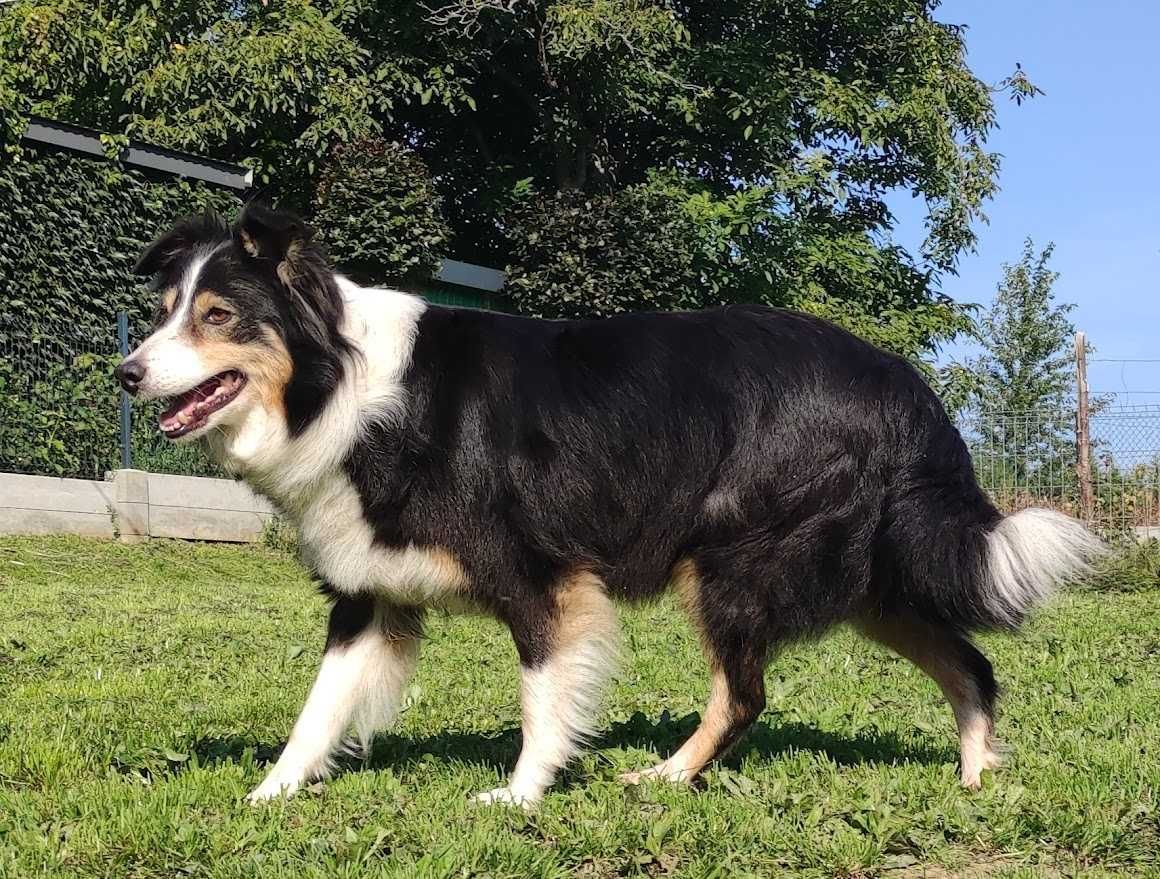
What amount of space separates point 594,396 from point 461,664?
354cm

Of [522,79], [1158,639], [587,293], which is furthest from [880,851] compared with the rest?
[522,79]

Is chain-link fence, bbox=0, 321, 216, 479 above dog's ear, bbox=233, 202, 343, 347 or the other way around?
the other way around

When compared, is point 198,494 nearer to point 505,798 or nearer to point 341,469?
point 341,469

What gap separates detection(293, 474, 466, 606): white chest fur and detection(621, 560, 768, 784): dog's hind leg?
92 centimetres

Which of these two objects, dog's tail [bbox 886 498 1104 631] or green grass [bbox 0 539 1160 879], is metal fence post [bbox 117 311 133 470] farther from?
dog's tail [bbox 886 498 1104 631]

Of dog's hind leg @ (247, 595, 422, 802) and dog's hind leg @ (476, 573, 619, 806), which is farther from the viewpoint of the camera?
dog's hind leg @ (247, 595, 422, 802)

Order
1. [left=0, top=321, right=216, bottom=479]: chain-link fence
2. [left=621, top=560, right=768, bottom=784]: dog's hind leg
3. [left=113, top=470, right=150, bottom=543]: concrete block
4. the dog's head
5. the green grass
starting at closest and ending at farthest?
the green grass < the dog's head < [left=621, top=560, right=768, bottom=784]: dog's hind leg < [left=0, top=321, right=216, bottom=479]: chain-link fence < [left=113, top=470, right=150, bottom=543]: concrete block

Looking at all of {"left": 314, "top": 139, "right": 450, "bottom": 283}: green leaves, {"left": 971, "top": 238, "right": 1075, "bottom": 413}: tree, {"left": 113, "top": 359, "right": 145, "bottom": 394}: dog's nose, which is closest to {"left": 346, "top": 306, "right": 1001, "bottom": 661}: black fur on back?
{"left": 113, "top": 359, "right": 145, "bottom": 394}: dog's nose

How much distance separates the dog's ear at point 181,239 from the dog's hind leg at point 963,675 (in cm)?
285

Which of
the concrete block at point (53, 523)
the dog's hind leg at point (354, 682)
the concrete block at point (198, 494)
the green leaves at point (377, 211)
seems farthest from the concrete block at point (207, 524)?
the dog's hind leg at point (354, 682)

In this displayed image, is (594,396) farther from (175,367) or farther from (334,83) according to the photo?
(334,83)

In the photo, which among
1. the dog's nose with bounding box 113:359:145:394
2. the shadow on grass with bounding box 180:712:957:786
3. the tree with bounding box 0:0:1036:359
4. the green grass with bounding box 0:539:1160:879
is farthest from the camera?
A: the tree with bounding box 0:0:1036:359

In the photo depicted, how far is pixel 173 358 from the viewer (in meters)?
3.98

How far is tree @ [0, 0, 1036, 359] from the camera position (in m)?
17.4
